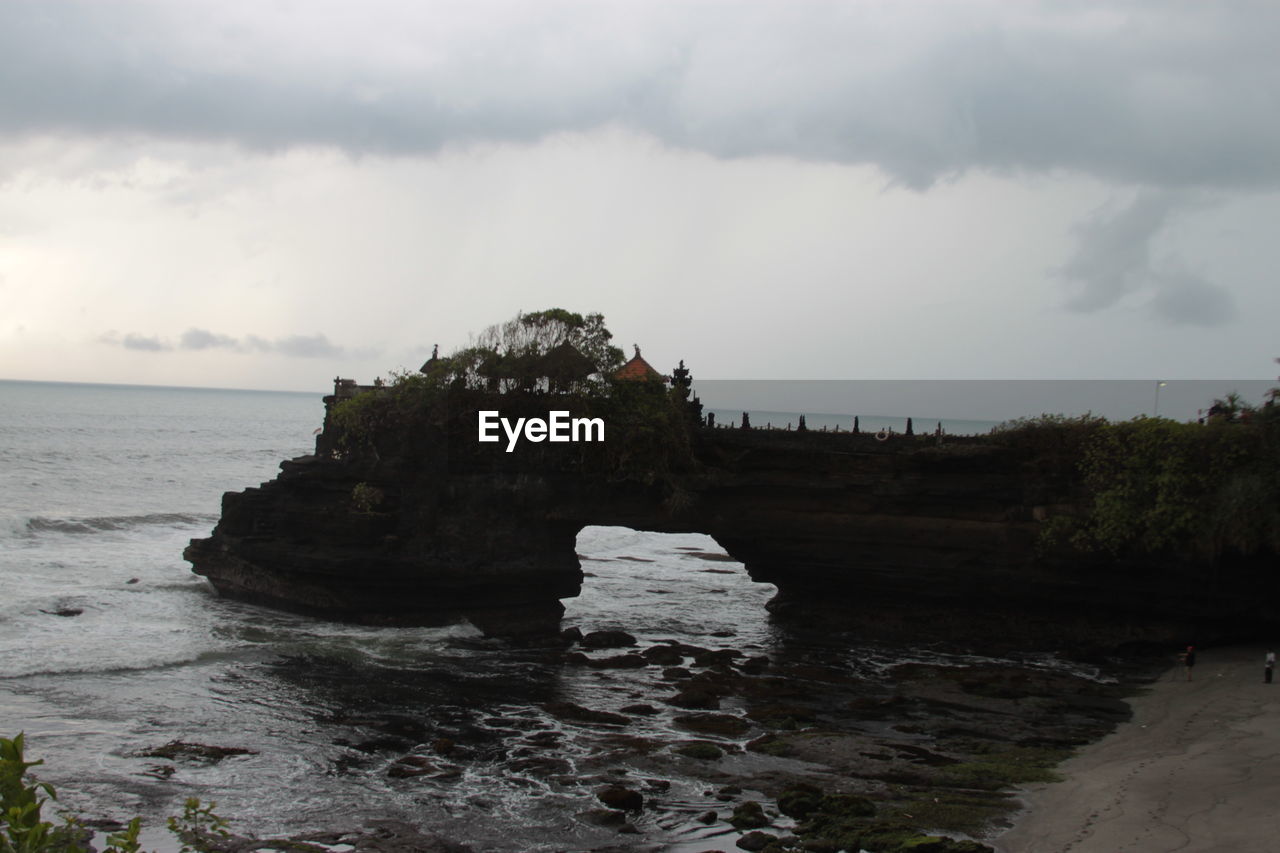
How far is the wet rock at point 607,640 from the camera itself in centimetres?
2925

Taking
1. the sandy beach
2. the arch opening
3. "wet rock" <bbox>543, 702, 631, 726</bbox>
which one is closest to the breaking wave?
the arch opening

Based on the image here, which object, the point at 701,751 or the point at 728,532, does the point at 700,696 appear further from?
the point at 728,532

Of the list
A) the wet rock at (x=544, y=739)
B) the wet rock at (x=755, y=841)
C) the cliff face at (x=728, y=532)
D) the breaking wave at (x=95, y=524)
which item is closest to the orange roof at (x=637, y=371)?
the cliff face at (x=728, y=532)

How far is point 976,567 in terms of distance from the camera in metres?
30.0

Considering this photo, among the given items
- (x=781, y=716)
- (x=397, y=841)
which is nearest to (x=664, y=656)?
(x=781, y=716)

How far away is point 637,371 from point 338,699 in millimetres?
15331

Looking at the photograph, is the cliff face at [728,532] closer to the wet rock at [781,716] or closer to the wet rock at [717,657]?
the wet rock at [717,657]

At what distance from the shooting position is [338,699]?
914 inches

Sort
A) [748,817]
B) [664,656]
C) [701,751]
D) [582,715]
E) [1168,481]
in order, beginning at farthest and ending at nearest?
[664,656] < [1168,481] < [582,715] < [701,751] < [748,817]

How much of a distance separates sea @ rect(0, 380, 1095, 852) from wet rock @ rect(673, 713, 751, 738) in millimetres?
649

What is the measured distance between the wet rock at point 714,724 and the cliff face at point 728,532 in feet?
30.6

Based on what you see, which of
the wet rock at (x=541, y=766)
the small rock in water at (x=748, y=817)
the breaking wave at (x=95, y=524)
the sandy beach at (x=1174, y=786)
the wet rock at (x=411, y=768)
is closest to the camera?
the sandy beach at (x=1174, y=786)

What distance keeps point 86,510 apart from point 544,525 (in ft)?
118

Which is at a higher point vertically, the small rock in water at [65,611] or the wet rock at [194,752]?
the wet rock at [194,752]
